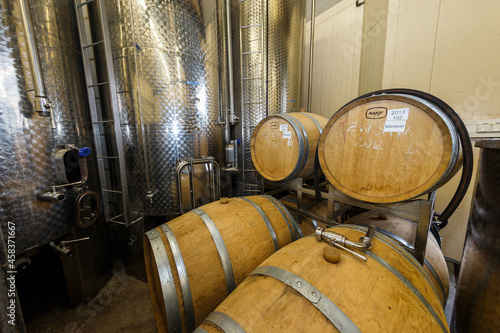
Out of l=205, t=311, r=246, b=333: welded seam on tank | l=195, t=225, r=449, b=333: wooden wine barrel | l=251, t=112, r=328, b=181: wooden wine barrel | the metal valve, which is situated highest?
l=251, t=112, r=328, b=181: wooden wine barrel

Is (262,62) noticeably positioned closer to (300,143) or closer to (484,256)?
(300,143)

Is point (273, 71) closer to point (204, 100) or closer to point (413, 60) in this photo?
point (204, 100)

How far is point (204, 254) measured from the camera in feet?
4.13

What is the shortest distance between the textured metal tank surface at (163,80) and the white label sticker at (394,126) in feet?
7.22

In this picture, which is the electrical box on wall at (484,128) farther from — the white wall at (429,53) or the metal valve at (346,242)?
the metal valve at (346,242)

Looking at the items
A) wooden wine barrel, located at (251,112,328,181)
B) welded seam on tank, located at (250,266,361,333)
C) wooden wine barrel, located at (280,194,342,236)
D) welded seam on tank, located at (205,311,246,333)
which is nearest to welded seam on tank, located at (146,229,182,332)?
welded seam on tank, located at (205,311,246,333)

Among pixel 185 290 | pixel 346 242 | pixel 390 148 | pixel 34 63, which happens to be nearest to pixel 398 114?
pixel 390 148

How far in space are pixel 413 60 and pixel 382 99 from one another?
2360 mm

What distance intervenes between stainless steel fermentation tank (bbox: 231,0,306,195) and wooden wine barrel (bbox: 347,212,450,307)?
6.08 feet

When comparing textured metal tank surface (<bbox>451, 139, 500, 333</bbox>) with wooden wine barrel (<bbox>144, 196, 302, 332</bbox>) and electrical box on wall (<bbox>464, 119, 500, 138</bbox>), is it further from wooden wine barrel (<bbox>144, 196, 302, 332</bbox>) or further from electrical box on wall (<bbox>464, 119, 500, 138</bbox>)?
electrical box on wall (<bbox>464, 119, 500, 138</bbox>)

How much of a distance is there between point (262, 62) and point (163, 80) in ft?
5.27

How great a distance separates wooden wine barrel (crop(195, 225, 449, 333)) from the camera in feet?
2.34

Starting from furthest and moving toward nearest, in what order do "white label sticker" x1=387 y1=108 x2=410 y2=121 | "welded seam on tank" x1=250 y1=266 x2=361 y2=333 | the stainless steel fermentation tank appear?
1. the stainless steel fermentation tank
2. "white label sticker" x1=387 y1=108 x2=410 y2=121
3. "welded seam on tank" x1=250 y1=266 x2=361 y2=333

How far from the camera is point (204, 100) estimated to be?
104 inches
